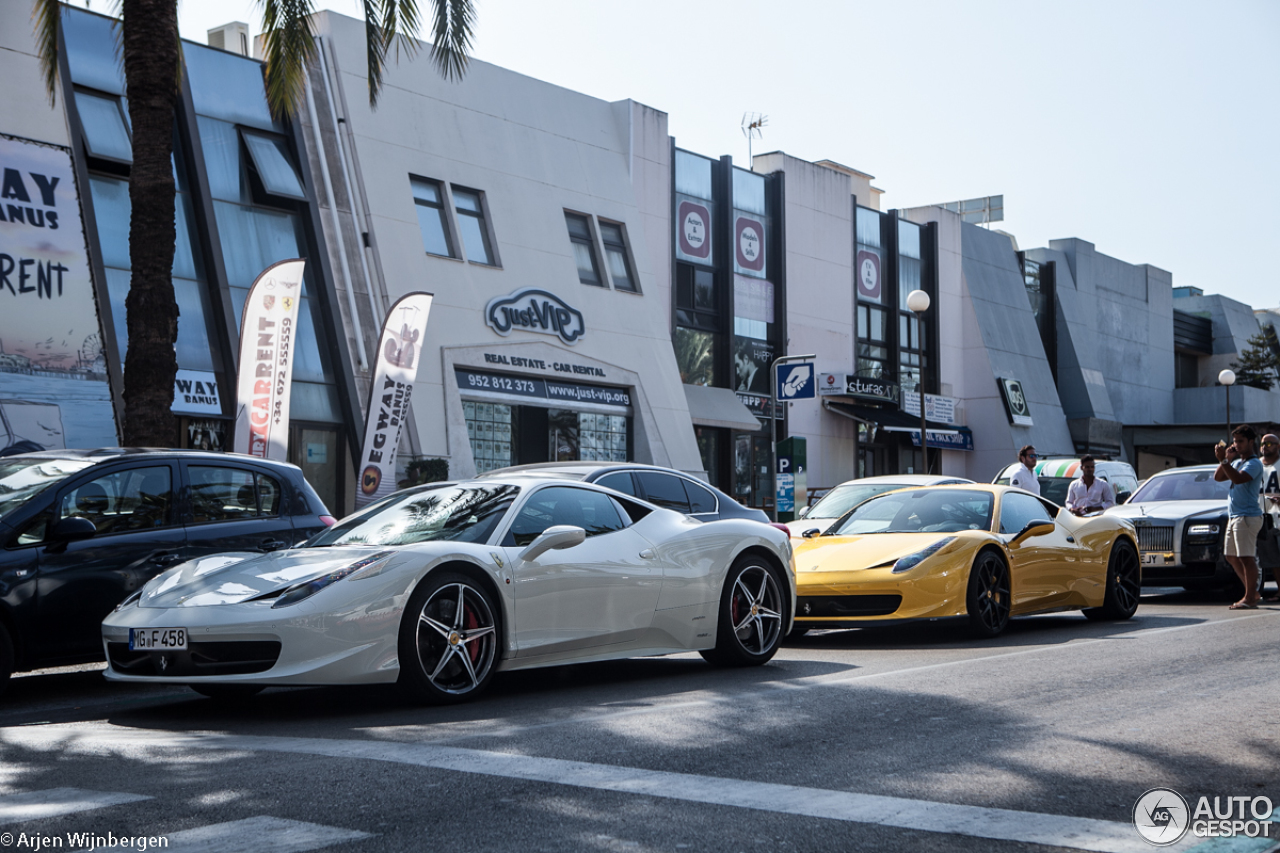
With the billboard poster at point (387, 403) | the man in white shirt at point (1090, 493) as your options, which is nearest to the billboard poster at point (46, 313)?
the billboard poster at point (387, 403)

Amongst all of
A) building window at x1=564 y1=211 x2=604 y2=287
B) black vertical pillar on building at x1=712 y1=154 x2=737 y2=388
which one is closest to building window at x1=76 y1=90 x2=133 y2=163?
building window at x1=564 y1=211 x2=604 y2=287

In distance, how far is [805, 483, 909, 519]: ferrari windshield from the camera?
1548 centimetres

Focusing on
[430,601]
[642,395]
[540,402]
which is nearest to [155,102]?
[430,601]

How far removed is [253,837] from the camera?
408cm

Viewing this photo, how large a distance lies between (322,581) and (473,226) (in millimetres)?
20160

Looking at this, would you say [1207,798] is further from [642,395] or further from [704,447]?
[704,447]

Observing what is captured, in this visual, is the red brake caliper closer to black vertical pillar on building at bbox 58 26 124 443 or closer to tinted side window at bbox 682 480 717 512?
tinted side window at bbox 682 480 717 512

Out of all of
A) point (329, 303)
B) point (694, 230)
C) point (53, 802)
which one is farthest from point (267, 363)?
point (694, 230)

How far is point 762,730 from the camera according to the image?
6211mm

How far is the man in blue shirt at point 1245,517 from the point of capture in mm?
13578

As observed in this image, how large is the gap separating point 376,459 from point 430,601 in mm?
12447

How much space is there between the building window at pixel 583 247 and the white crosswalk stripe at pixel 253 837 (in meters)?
24.6

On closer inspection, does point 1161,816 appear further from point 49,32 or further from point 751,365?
point 751,365

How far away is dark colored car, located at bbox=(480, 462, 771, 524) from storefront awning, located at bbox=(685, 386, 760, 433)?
19086 mm
